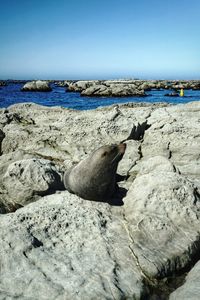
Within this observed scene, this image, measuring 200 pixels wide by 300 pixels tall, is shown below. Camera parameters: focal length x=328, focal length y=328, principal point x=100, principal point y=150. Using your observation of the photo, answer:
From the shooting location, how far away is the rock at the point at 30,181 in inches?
272

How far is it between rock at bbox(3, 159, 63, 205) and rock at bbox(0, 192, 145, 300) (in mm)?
903

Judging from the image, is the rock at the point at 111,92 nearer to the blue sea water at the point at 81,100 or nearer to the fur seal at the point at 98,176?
the blue sea water at the point at 81,100

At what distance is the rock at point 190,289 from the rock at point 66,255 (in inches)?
17.9

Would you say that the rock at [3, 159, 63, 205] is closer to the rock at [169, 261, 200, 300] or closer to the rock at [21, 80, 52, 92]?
the rock at [169, 261, 200, 300]

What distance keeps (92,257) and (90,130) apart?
5233mm

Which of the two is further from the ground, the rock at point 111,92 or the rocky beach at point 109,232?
the rock at point 111,92

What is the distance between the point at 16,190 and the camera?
7.11 meters

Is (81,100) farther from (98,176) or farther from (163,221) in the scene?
(163,221)

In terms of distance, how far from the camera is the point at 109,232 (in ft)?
17.4

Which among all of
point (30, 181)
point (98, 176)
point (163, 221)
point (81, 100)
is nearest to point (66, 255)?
point (163, 221)

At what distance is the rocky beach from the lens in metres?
4.19

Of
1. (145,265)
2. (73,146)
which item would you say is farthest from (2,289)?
(73,146)

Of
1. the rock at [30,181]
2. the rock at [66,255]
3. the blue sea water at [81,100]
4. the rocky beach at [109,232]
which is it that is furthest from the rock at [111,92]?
the rock at [66,255]

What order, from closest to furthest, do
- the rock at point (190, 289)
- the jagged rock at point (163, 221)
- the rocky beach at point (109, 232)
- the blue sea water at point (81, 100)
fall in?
1. the rock at point (190, 289)
2. the rocky beach at point (109, 232)
3. the jagged rock at point (163, 221)
4. the blue sea water at point (81, 100)
